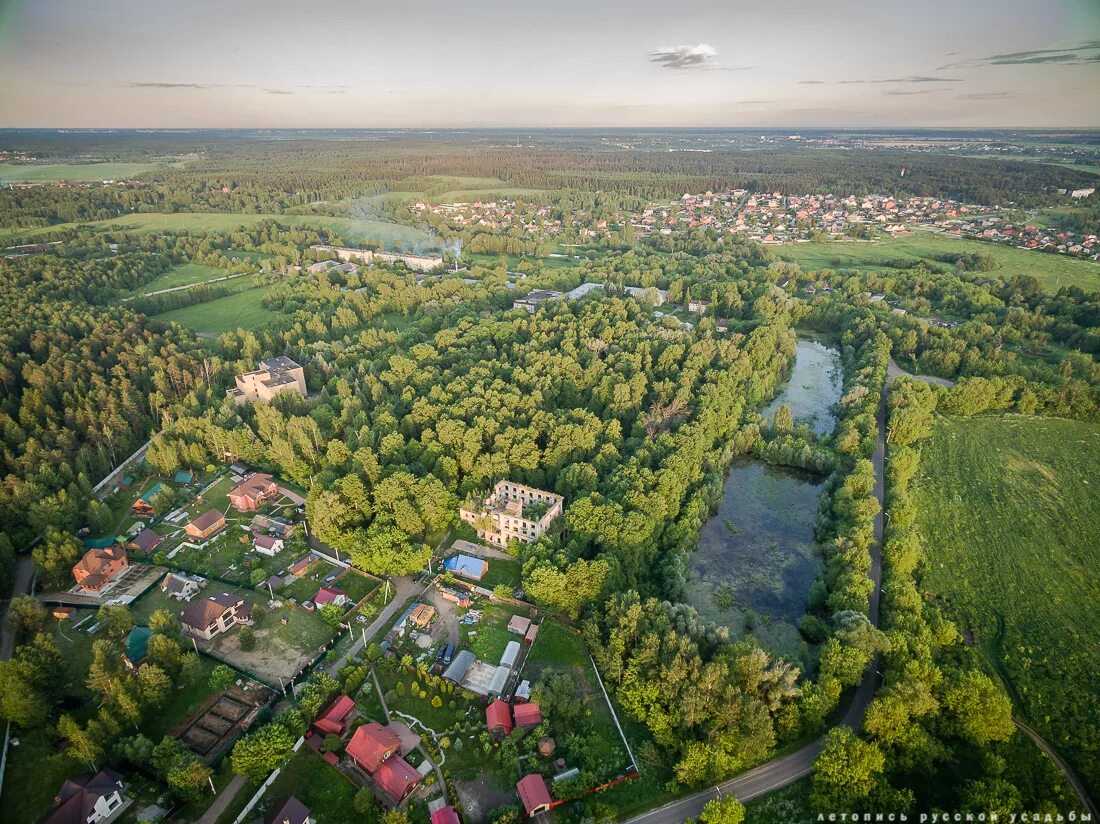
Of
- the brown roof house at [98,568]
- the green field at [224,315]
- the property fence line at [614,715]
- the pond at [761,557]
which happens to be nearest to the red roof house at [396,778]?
the property fence line at [614,715]

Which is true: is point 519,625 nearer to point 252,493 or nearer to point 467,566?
point 467,566

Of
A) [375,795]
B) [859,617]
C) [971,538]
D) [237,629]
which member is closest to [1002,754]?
[859,617]

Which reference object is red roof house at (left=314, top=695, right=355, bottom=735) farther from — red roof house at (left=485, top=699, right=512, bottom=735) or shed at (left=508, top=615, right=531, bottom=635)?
shed at (left=508, top=615, right=531, bottom=635)

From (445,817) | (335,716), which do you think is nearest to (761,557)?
(445,817)

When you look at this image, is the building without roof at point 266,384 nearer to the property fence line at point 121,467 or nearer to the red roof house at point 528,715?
the property fence line at point 121,467

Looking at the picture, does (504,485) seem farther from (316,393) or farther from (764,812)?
(316,393)

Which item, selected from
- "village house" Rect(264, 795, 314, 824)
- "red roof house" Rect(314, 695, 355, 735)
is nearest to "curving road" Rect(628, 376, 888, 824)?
"village house" Rect(264, 795, 314, 824)
